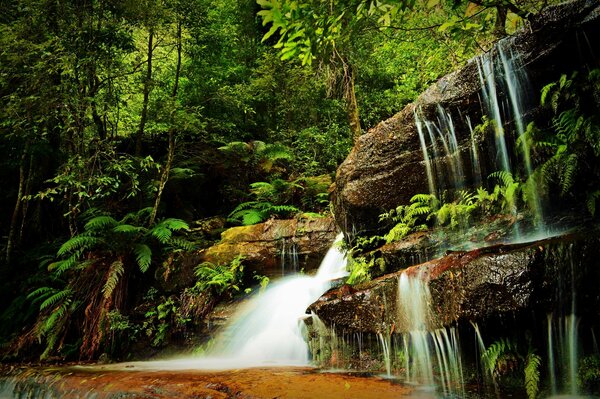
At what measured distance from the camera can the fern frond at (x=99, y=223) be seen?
6819 millimetres

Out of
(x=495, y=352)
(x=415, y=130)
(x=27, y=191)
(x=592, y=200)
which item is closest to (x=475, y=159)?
(x=415, y=130)

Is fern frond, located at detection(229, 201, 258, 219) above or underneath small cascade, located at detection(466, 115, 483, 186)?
above

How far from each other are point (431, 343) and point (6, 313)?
7.92m

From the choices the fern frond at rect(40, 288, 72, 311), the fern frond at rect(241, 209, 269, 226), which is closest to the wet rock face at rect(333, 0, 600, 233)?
the fern frond at rect(241, 209, 269, 226)

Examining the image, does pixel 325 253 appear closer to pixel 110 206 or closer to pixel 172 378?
pixel 172 378

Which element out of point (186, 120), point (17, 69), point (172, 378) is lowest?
point (172, 378)

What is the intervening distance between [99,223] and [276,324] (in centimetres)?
394

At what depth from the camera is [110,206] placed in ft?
29.3

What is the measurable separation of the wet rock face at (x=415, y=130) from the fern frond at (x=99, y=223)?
4386 mm

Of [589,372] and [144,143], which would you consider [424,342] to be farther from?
[144,143]

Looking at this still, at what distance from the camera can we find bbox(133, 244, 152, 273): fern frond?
6641mm

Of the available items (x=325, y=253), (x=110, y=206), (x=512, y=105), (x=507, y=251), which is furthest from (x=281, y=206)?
(x=507, y=251)

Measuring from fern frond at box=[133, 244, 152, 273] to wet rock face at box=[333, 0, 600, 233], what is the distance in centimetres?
361

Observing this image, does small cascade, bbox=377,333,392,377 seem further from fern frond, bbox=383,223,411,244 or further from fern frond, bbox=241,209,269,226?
fern frond, bbox=241,209,269,226
